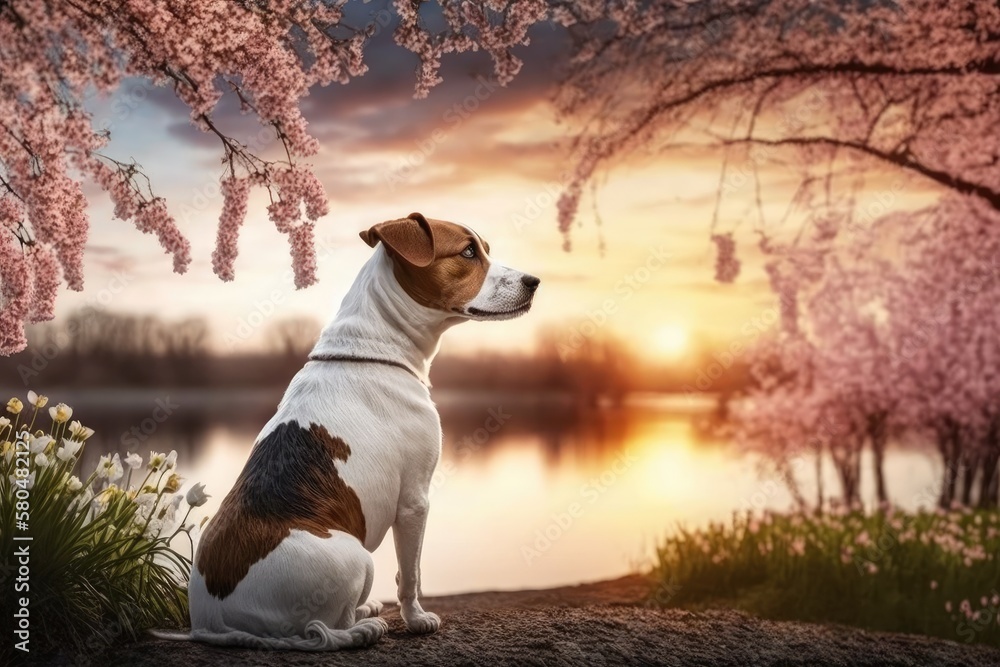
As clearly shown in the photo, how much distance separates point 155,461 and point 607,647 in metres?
2.54

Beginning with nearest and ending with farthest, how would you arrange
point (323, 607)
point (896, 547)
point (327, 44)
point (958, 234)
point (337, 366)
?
1. point (323, 607)
2. point (337, 366)
3. point (327, 44)
4. point (896, 547)
5. point (958, 234)

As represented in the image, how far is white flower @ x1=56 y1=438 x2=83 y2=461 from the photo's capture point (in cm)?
473

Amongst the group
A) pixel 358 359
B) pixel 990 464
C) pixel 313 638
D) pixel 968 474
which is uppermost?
pixel 358 359

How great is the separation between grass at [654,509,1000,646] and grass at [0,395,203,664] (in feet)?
15.9

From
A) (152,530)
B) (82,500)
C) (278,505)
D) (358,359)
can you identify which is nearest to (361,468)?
(278,505)

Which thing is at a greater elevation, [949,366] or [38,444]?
[949,366]

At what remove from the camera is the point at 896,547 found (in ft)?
27.5

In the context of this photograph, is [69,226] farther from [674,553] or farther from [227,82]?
[674,553]

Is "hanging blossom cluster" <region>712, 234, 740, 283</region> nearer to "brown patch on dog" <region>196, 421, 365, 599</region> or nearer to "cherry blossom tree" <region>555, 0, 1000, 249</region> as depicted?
"cherry blossom tree" <region>555, 0, 1000, 249</region>

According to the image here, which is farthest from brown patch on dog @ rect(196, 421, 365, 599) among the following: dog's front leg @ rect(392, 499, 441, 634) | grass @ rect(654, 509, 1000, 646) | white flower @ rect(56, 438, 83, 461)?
grass @ rect(654, 509, 1000, 646)

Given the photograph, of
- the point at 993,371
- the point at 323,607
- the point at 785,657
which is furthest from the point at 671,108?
the point at 993,371

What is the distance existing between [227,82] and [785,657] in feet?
14.4

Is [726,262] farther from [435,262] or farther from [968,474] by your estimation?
[968,474]

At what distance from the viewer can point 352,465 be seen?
13.5 ft
